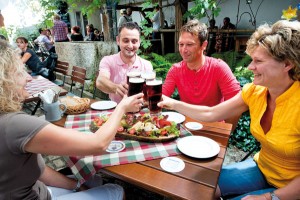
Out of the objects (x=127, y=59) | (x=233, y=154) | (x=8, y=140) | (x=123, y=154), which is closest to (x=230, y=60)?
(x=233, y=154)

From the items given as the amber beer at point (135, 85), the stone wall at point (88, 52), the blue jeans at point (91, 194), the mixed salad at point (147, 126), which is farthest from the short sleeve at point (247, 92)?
the stone wall at point (88, 52)

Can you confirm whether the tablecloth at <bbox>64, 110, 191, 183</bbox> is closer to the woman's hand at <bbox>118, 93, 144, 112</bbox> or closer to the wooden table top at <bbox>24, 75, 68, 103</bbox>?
the woman's hand at <bbox>118, 93, 144, 112</bbox>

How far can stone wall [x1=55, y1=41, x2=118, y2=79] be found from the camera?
20.3 feet

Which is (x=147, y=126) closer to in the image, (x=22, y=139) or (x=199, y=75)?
(x=22, y=139)

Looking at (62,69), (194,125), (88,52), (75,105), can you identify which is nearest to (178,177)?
(194,125)

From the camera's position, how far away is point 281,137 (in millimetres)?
1479

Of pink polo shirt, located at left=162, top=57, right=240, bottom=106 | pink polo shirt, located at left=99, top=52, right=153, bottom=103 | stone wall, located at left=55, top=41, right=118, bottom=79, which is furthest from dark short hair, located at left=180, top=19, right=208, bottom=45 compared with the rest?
stone wall, located at left=55, top=41, right=118, bottom=79

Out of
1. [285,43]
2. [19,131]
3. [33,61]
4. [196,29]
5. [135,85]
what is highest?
[196,29]

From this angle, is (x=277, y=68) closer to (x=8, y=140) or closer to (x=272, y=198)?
(x=272, y=198)

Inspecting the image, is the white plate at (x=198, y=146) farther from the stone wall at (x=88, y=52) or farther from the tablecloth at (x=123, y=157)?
the stone wall at (x=88, y=52)

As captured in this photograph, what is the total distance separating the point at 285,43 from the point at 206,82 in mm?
1312

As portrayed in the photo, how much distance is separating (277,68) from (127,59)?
81.2 inches

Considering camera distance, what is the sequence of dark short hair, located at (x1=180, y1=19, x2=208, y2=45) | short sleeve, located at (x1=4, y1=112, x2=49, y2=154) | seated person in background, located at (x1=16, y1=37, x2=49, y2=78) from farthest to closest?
seated person in background, located at (x1=16, y1=37, x2=49, y2=78) < dark short hair, located at (x1=180, y1=19, x2=208, y2=45) < short sleeve, located at (x1=4, y1=112, x2=49, y2=154)

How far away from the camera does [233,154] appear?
336cm
